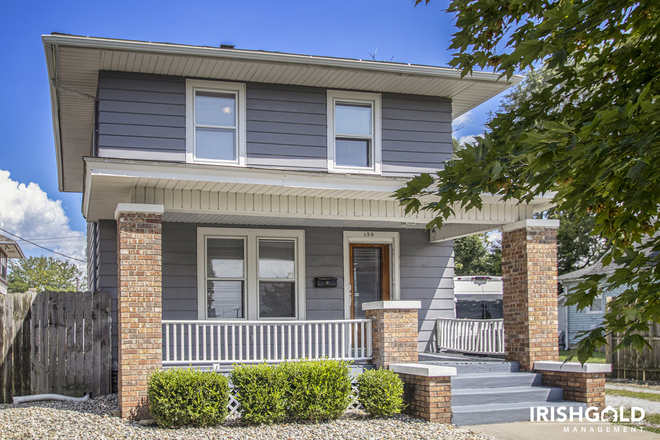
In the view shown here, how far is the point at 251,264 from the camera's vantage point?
1134 centimetres

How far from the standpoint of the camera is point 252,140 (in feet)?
33.4

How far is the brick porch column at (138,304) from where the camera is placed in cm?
796

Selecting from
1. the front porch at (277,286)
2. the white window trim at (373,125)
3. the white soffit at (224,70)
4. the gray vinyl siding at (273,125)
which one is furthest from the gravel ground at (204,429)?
the white soffit at (224,70)

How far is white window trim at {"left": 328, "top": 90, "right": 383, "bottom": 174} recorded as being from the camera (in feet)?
35.0

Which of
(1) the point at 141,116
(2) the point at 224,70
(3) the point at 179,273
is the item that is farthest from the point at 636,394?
(1) the point at 141,116

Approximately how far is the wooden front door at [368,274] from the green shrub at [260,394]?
14.4 feet

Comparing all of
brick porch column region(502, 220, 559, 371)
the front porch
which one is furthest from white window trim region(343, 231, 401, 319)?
brick porch column region(502, 220, 559, 371)

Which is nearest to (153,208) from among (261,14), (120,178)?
(120,178)

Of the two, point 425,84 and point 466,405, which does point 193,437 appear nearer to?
point 466,405

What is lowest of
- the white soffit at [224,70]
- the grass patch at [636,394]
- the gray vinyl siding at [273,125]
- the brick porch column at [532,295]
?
the grass patch at [636,394]

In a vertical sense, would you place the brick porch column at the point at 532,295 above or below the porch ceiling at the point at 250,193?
below

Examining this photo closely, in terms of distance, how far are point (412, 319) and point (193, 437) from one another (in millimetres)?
3851

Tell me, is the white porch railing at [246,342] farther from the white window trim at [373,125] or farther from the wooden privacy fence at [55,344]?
the white window trim at [373,125]

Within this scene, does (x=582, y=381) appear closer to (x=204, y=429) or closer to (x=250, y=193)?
(x=204, y=429)
